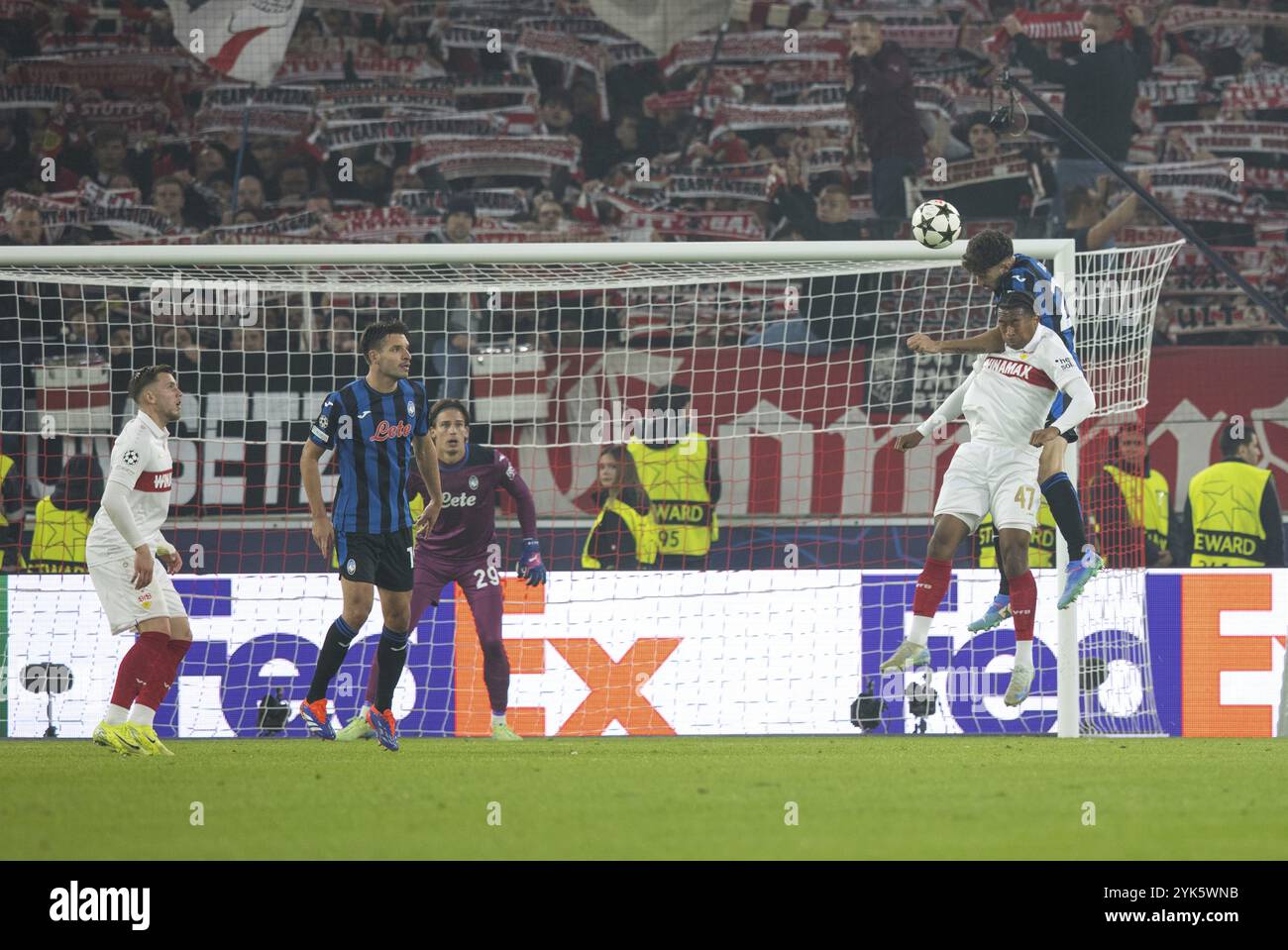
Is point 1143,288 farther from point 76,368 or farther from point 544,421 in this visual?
point 76,368

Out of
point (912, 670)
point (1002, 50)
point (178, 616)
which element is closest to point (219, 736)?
point (178, 616)

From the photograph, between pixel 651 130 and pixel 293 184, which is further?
pixel 651 130

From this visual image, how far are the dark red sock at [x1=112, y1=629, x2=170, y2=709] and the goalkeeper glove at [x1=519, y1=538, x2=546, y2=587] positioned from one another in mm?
2348

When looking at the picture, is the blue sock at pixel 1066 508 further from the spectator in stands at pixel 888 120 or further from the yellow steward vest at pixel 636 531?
the spectator in stands at pixel 888 120

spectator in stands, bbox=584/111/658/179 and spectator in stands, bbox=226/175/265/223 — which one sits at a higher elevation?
spectator in stands, bbox=584/111/658/179

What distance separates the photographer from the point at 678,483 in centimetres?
1119

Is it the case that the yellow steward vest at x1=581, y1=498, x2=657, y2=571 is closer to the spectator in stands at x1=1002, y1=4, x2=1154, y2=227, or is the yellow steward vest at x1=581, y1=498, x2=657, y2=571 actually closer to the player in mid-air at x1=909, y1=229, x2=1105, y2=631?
the player in mid-air at x1=909, y1=229, x2=1105, y2=631

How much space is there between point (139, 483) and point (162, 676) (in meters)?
0.89

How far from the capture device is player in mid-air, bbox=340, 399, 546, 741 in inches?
373

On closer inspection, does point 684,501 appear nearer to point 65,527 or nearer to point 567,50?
point 65,527

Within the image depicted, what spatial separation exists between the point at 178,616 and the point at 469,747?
4.95 feet

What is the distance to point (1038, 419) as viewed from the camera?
26.5ft

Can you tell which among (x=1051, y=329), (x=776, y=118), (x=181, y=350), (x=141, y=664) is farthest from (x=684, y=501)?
(x=776, y=118)

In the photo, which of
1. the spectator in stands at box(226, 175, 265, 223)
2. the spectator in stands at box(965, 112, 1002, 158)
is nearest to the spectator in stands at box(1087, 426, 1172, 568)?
the spectator in stands at box(965, 112, 1002, 158)
